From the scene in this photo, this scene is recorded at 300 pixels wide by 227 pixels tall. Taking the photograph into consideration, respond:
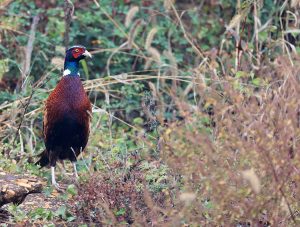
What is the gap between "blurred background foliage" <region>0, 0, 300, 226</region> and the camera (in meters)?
4.89

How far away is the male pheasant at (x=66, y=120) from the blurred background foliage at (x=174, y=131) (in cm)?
18

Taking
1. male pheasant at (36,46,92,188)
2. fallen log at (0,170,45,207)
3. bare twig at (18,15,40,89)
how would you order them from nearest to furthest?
fallen log at (0,170,45,207) → male pheasant at (36,46,92,188) → bare twig at (18,15,40,89)

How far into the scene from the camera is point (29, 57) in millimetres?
9516

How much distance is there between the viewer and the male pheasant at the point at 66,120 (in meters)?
7.68

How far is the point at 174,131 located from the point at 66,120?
105 inches

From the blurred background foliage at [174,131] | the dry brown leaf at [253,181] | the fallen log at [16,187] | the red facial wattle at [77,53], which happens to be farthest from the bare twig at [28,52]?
the dry brown leaf at [253,181]

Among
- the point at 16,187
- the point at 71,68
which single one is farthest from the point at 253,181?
the point at 71,68

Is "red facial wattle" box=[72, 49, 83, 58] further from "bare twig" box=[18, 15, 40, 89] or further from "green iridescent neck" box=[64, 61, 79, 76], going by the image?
"bare twig" box=[18, 15, 40, 89]

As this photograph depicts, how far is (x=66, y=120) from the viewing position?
7.73 metres

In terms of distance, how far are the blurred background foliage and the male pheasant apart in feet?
0.59

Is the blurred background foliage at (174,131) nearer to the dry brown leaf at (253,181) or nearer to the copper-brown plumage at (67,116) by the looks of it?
the dry brown leaf at (253,181)

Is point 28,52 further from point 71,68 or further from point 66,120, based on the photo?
point 66,120

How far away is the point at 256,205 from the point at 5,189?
2.09m

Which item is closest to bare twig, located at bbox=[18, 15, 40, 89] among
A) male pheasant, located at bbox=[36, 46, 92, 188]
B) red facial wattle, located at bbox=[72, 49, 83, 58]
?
red facial wattle, located at bbox=[72, 49, 83, 58]
